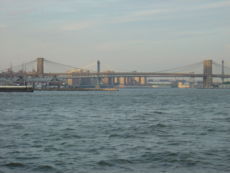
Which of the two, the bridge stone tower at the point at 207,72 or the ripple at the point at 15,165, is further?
the bridge stone tower at the point at 207,72

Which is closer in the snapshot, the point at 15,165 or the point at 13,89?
the point at 15,165

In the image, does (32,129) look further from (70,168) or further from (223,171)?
(223,171)

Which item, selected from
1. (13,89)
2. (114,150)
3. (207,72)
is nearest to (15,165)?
(114,150)

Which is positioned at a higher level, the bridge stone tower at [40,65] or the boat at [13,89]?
the bridge stone tower at [40,65]

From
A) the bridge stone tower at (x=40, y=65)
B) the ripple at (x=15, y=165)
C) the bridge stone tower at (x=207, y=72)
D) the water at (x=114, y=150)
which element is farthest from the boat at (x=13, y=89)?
the ripple at (x=15, y=165)

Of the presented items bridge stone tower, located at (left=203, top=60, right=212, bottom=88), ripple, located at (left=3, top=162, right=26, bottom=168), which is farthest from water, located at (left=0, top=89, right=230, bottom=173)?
bridge stone tower, located at (left=203, top=60, right=212, bottom=88)

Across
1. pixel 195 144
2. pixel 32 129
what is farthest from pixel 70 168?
pixel 32 129

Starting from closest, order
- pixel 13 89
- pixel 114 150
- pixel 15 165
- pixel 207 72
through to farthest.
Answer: pixel 15 165 → pixel 114 150 → pixel 13 89 → pixel 207 72

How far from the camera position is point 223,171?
9.58m

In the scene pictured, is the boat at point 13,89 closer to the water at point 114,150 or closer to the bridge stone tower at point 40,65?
the bridge stone tower at point 40,65

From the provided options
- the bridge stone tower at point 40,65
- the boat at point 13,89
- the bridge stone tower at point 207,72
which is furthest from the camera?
the bridge stone tower at point 207,72

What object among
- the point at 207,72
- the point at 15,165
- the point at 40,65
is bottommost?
the point at 15,165

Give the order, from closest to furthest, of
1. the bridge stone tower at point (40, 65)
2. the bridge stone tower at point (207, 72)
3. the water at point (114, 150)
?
the water at point (114, 150), the bridge stone tower at point (40, 65), the bridge stone tower at point (207, 72)

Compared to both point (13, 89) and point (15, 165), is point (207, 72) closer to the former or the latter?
point (13, 89)
